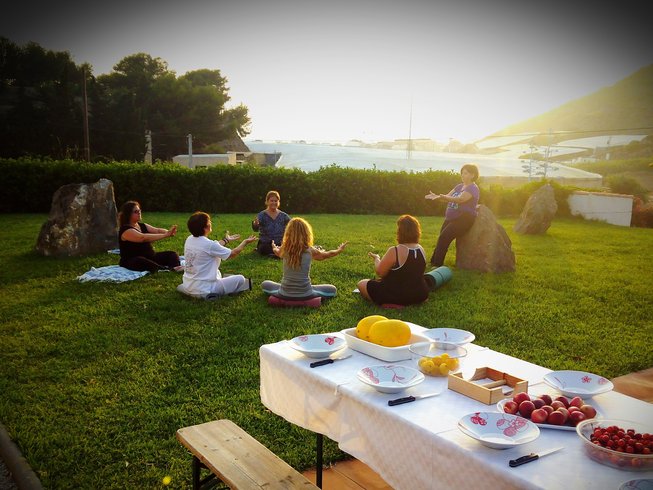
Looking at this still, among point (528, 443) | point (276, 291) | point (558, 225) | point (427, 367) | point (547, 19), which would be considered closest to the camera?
point (528, 443)

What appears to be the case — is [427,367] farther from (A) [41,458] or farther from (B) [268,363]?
(A) [41,458]

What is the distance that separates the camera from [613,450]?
1.94m

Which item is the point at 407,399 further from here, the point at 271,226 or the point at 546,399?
the point at 271,226

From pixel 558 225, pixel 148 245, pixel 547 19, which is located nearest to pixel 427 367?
pixel 148 245

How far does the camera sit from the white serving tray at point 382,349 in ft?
9.83

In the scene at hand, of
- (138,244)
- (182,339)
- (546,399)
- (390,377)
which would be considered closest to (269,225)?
(138,244)

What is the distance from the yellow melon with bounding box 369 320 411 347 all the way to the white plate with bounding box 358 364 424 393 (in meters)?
0.29

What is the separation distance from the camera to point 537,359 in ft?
20.3

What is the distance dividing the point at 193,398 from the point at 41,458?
4.36 ft

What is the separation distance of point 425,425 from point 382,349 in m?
0.76

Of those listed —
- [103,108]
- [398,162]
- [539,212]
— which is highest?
[103,108]

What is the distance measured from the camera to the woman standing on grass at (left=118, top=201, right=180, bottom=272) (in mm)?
9766

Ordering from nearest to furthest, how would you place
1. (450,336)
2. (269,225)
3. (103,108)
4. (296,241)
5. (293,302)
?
1. (450,336)
2. (296,241)
3. (293,302)
4. (269,225)
5. (103,108)

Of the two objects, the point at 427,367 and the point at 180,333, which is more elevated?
the point at 427,367
